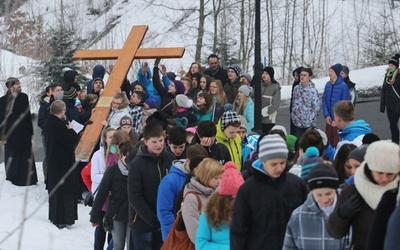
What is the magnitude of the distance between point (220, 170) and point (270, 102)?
8.01m

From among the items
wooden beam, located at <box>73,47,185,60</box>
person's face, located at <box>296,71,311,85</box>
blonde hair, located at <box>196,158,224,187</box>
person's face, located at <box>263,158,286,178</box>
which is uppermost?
wooden beam, located at <box>73,47,185,60</box>

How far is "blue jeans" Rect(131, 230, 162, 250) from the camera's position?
378 inches

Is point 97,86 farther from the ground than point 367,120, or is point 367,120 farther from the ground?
point 97,86

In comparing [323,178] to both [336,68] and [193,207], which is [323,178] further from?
[336,68]

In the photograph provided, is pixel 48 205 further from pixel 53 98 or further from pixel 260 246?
pixel 260 246

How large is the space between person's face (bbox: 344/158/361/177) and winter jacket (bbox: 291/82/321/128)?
8058 mm

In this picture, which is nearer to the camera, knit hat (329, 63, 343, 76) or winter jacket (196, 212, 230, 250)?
winter jacket (196, 212, 230, 250)

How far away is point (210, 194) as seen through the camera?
8.21 metres

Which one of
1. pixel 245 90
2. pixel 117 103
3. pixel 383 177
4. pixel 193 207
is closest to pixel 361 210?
pixel 383 177

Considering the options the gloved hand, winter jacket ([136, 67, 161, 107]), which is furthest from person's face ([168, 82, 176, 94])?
the gloved hand

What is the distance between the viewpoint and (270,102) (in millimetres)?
16094

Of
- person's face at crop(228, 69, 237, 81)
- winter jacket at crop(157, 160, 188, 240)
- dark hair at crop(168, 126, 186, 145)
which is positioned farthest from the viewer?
person's face at crop(228, 69, 237, 81)

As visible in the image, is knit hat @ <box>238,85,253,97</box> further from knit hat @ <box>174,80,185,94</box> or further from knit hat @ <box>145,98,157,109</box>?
knit hat @ <box>145,98,157,109</box>

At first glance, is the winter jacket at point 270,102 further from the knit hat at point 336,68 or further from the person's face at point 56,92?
the person's face at point 56,92
